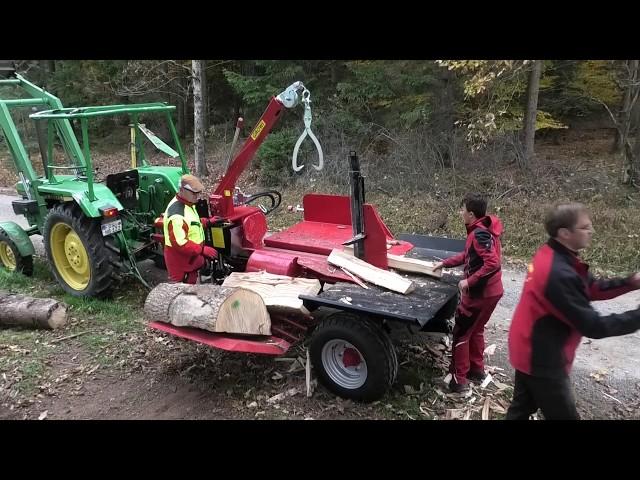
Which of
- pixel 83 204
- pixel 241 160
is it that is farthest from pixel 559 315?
pixel 83 204

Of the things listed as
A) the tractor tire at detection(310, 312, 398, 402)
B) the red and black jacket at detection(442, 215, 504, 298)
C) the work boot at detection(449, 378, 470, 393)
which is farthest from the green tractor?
the red and black jacket at detection(442, 215, 504, 298)

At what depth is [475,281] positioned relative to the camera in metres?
3.76

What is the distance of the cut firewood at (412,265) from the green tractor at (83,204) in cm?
318

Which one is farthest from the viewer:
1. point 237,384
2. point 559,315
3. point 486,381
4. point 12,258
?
point 12,258

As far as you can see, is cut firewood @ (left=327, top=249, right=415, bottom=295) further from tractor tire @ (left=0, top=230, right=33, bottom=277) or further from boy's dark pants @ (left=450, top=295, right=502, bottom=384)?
tractor tire @ (left=0, top=230, right=33, bottom=277)

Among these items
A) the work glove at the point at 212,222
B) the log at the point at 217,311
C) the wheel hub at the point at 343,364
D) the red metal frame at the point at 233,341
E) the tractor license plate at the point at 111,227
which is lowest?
the wheel hub at the point at 343,364

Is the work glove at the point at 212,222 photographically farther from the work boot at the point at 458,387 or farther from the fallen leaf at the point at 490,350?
the fallen leaf at the point at 490,350

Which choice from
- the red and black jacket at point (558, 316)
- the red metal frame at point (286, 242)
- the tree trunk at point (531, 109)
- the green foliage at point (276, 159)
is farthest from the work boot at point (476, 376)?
the green foliage at point (276, 159)

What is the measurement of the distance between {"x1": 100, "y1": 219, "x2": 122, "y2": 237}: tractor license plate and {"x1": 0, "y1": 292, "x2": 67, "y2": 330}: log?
0.96 metres

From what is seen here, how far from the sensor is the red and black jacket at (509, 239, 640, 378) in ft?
8.08

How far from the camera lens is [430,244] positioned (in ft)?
17.2

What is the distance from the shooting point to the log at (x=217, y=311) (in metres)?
4.09

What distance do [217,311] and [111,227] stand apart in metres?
2.54

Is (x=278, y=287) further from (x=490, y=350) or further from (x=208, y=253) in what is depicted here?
(x=490, y=350)
